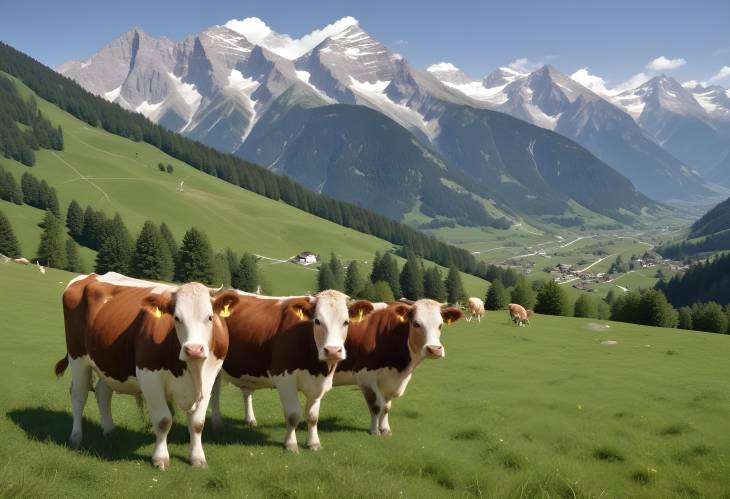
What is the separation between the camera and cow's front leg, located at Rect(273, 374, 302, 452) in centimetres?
1264

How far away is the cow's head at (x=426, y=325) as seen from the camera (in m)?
13.9

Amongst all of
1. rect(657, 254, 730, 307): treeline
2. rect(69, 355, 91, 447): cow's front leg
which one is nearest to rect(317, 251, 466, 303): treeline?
rect(657, 254, 730, 307): treeline

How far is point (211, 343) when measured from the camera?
1120cm

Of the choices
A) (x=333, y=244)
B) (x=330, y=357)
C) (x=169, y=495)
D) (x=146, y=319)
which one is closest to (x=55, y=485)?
(x=169, y=495)

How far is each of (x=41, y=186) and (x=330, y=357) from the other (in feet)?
519

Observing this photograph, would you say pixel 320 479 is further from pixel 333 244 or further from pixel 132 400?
pixel 333 244

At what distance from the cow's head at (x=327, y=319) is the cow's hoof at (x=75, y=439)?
5982 millimetres

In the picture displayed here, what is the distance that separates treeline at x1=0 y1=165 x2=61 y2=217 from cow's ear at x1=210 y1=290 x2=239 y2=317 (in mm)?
146643

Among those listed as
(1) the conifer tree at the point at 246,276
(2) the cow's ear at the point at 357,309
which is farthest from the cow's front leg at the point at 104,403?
(1) the conifer tree at the point at 246,276

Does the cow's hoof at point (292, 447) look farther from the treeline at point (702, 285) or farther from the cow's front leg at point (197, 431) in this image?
the treeline at point (702, 285)

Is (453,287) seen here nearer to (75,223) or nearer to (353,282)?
(353,282)

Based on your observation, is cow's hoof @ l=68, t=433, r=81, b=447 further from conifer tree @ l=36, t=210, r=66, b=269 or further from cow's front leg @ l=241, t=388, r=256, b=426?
conifer tree @ l=36, t=210, r=66, b=269

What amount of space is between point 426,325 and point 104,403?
8.65m

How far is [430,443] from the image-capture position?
541 inches
